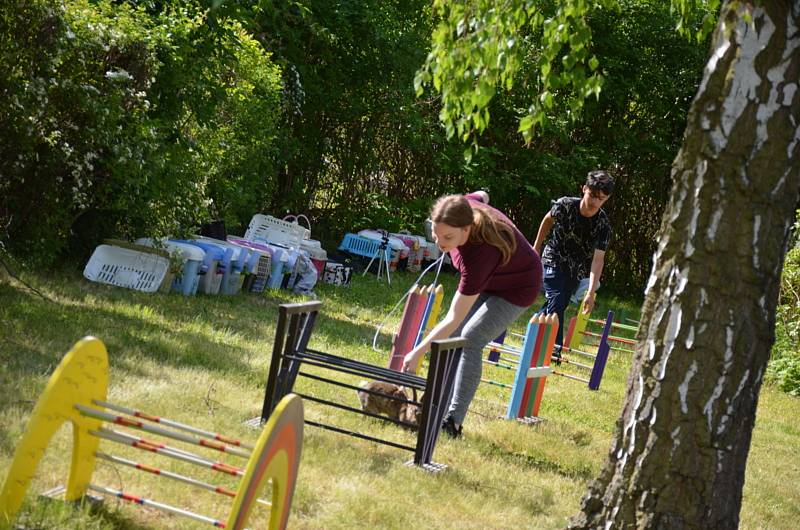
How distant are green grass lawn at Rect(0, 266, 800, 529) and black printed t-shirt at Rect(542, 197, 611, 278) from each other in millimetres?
1086

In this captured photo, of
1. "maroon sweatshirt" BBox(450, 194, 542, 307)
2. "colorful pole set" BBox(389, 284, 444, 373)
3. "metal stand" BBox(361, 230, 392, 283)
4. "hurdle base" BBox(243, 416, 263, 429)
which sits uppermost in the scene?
"maroon sweatshirt" BBox(450, 194, 542, 307)

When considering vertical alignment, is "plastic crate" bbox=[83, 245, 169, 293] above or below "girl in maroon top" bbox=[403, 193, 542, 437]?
below

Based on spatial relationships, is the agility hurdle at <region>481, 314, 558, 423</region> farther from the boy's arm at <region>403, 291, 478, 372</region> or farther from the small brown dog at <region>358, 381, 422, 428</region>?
the boy's arm at <region>403, 291, 478, 372</region>

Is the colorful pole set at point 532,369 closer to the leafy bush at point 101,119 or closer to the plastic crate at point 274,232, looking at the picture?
the leafy bush at point 101,119

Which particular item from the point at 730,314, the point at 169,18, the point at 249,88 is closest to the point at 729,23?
the point at 730,314

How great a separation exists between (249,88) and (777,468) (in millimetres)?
6757

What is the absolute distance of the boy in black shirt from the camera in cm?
820

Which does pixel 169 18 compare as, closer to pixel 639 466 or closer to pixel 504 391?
pixel 504 391

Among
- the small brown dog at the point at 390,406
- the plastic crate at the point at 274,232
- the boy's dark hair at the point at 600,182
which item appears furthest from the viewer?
the plastic crate at the point at 274,232

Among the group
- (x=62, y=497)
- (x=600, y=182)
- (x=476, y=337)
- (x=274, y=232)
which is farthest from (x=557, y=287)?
(x=62, y=497)

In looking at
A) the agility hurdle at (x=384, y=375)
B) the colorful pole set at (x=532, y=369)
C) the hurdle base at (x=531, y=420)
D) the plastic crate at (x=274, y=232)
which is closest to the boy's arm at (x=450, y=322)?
the agility hurdle at (x=384, y=375)

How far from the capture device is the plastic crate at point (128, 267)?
870 centimetres

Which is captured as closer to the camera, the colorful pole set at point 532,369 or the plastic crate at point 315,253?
the colorful pole set at point 532,369

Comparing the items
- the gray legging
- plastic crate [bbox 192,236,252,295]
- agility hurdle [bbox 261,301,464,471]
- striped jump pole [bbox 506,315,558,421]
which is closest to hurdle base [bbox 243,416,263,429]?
agility hurdle [bbox 261,301,464,471]
